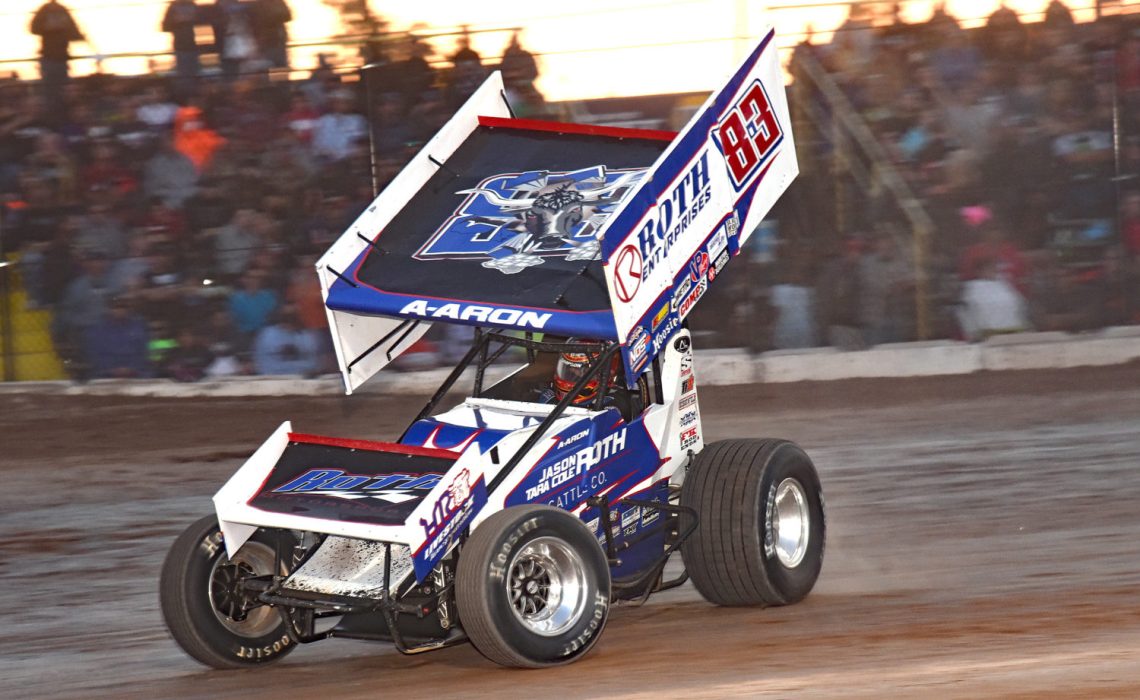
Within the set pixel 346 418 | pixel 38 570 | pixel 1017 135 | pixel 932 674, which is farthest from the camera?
pixel 1017 135

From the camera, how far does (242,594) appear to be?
6629 mm

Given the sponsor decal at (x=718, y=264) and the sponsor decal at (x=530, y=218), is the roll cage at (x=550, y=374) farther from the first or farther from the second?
the sponsor decal at (x=718, y=264)

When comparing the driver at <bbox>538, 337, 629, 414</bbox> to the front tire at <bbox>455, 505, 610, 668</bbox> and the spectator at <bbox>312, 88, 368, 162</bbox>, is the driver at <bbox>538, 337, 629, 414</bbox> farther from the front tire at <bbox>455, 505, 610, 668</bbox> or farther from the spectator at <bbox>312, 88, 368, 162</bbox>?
the spectator at <bbox>312, 88, 368, 162</bbox>

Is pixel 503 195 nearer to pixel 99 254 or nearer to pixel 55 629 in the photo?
pixel 55 629

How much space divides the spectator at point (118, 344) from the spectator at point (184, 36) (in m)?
1.94

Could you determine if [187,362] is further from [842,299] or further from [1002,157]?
[1002,157]

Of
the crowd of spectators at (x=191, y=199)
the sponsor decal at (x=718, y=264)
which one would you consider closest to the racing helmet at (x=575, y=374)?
the sponsor decal at (x=718, y=264)

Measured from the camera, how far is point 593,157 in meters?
7.97

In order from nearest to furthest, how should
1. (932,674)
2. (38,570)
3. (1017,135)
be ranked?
(932,674)
(38,570)
(1017,135)

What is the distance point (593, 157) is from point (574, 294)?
1189mm

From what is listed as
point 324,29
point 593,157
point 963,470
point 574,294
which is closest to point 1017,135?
point 963,470

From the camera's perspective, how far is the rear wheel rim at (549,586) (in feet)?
20.7

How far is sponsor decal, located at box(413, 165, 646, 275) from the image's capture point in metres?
7.35

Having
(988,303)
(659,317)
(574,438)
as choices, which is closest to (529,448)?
(574,438)
